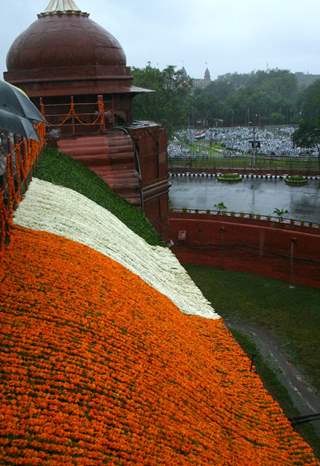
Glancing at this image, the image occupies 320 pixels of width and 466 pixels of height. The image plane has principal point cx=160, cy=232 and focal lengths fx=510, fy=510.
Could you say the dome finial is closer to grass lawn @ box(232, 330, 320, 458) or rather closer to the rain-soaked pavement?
grass lawn @ box(232, 330, 320, 458)

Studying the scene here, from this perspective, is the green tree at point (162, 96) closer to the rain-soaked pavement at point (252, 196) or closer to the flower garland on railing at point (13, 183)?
the rain-soaked pavement at point (252, 196)

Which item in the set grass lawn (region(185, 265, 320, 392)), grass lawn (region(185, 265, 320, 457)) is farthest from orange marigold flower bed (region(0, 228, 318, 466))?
grass lawn (region(185, 265, 320, 392))

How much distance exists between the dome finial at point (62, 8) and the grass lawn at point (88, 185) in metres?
5.20

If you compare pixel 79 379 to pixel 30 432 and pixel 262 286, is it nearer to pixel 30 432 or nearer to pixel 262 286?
pixel 30 432

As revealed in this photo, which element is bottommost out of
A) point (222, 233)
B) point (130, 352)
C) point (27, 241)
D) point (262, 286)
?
point (262, 286)

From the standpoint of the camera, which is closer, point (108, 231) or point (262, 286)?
point (108, 231)

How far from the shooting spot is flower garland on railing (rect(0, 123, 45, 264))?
6973mm

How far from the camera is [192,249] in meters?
20.7

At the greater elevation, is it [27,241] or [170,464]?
[27,241]

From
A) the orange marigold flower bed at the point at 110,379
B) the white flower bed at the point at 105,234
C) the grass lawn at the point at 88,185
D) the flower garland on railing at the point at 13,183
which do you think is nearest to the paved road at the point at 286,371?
the white flower bed at the point at 105,234

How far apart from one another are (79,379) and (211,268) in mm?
15312

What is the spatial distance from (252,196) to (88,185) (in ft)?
74.2

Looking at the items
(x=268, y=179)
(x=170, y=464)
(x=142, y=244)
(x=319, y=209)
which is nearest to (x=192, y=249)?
(x=142, y=244)

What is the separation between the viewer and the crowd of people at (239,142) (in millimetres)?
54719
